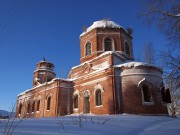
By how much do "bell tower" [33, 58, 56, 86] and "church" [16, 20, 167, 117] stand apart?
365 centimetres

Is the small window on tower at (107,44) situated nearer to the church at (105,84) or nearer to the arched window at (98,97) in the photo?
the church at (105,84)

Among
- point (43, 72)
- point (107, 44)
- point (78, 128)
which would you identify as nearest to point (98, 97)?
point (107, 44)

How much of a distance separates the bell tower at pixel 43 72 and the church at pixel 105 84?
3.65 m

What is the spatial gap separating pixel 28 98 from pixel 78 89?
11127 mm

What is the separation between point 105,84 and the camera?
1656cm

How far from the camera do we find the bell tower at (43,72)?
95.9 feet

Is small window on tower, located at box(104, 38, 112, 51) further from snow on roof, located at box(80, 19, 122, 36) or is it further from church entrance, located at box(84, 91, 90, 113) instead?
church entrance, located at box(84, 91, 90, 113)

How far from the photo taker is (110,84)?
16.0m

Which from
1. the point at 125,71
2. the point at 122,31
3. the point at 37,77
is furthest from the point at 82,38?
the point at 37,77

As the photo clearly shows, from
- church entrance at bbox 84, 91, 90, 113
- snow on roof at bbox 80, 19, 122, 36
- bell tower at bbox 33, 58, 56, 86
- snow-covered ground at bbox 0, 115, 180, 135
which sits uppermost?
snow on roof at bbox 80, 19, 122, 36

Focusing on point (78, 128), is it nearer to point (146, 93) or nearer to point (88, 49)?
point (146, 93)

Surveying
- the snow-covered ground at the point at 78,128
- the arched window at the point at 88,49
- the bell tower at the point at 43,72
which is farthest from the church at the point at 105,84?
the snow-covered ground at the point at 78,128

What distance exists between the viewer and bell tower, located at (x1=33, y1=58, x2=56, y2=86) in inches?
1150

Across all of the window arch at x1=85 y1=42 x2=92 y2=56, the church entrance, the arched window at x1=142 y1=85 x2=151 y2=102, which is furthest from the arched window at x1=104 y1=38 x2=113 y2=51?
the arched window at x1=142 y1=85 x2=151 y2=102
